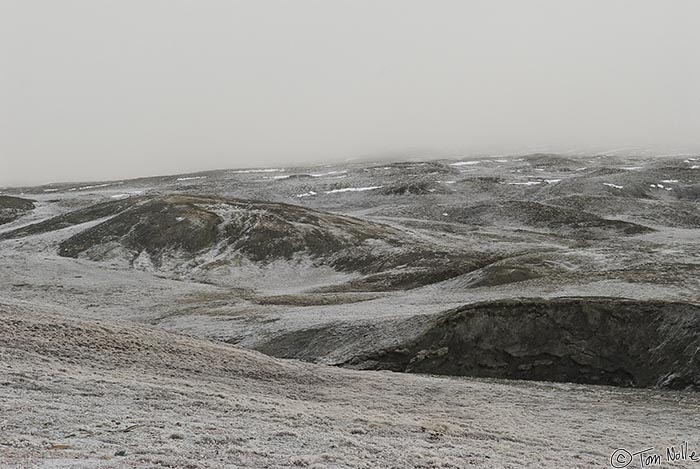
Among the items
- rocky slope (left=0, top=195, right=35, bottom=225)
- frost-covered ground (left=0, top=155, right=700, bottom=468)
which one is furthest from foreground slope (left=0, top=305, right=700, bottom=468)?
rocky slope (left=0, top=195, right=35, bottom=225)

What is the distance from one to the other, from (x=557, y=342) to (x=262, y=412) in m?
19.3

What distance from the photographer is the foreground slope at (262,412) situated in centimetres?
1245

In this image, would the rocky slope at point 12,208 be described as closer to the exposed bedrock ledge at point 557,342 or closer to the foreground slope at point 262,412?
the foreground slope at point 262,412

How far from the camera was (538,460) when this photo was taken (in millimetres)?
14273

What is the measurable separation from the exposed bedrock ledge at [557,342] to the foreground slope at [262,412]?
3.51 metres

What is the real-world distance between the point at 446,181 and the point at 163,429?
127 metres

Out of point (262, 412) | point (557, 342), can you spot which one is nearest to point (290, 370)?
point (262, 412)

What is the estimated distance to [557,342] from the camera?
31.4m

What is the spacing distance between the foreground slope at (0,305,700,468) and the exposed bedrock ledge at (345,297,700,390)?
138 inches

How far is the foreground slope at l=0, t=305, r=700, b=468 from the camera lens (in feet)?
40.8

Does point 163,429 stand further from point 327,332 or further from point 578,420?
point 327,332

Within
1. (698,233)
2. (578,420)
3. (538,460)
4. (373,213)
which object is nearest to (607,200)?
(698,233)

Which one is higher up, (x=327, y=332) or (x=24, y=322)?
(x=24, y=322)

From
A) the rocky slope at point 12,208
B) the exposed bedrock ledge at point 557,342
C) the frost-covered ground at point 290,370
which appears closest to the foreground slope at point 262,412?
the frost-covered ground at point 290,370
